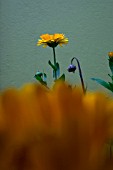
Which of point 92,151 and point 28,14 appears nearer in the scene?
point 92,151

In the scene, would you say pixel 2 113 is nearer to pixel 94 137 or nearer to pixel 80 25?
pixel 94 137

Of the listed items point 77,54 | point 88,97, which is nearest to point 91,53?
point 77,54

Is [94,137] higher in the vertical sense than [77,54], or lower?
lower

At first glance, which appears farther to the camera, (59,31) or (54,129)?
(59,31)

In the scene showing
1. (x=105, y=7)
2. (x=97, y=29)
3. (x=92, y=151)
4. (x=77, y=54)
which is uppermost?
(x=105, y=7)
